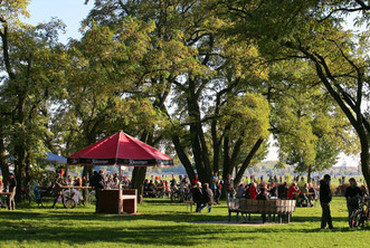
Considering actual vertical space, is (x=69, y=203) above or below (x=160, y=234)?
above

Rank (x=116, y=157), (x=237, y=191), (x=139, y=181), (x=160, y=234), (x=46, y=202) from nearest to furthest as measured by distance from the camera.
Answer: (x=160, y=234), (x=116, y=157), (x=46, y=202), (x=237, y=191), (x=139, y=181)

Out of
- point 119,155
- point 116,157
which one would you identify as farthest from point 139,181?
point 116,157

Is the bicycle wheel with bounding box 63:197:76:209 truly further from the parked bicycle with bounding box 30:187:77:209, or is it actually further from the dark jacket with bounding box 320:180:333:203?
the dark jacket with bounding box 320:180:333:203

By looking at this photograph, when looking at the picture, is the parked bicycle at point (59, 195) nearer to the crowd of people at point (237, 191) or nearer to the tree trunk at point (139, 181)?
the crowd of people at point (237, 191)

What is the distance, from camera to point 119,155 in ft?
63.3

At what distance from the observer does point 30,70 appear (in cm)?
2531

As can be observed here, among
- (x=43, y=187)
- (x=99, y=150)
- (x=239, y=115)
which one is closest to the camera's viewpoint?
(x=99, y=150)

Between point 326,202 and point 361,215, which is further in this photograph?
point 361,215

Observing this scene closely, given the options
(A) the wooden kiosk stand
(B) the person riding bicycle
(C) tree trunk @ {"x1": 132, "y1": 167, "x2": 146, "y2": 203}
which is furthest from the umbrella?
(C) tree trunk @ {"x1": 132, "y1": 167, "x2": 146, "y2": 203}

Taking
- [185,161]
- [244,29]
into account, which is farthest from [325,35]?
[185,161]

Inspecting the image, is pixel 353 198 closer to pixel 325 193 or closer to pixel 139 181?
pixel 325 193

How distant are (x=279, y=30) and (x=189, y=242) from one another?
20.8 feet

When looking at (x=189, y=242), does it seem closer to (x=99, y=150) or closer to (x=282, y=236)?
(x=282, y=236)

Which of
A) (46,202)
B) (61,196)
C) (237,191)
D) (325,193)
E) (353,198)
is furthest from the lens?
(237,191)
